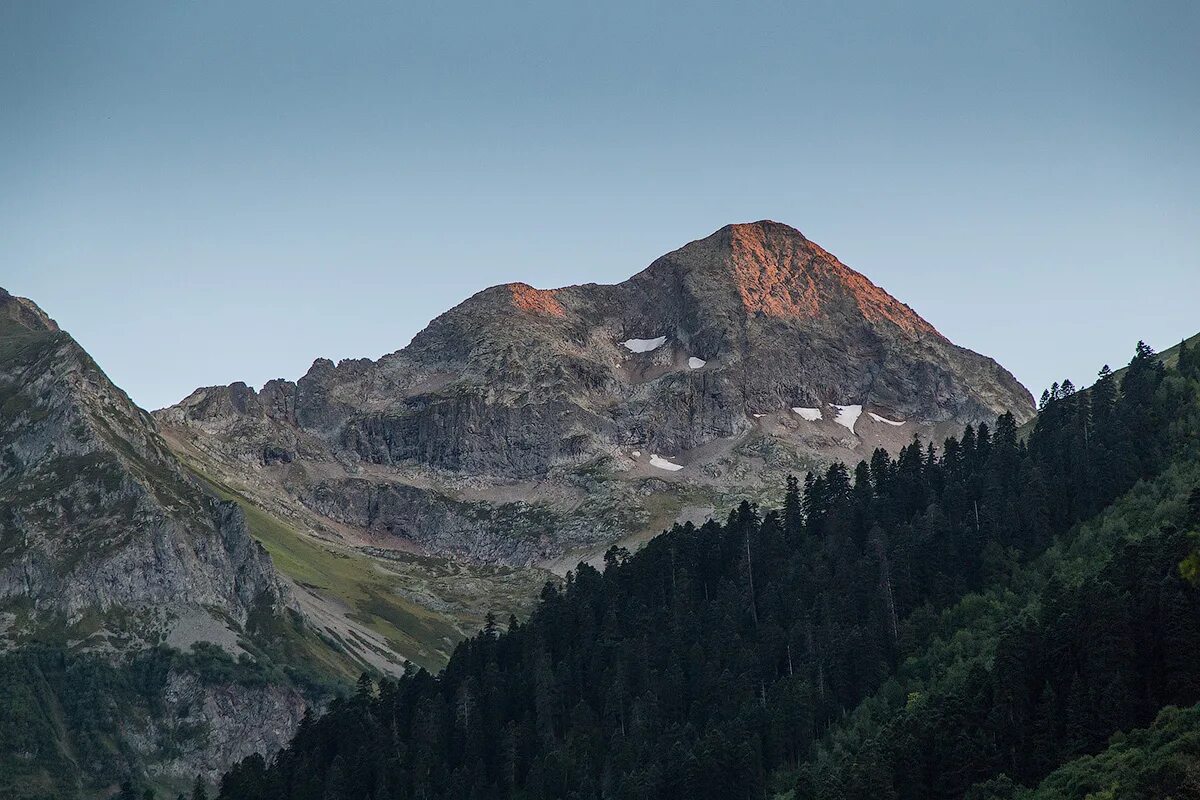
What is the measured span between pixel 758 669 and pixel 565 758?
2324 centimetres

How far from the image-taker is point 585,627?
190m

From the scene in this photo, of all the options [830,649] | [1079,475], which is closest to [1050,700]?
[830,649]

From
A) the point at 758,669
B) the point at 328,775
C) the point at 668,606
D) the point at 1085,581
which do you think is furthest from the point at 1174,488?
the point at 328,775

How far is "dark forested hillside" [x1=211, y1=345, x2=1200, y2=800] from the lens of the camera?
116 m

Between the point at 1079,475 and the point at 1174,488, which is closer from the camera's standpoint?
the point at 1174,488

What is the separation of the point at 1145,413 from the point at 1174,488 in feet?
81.3

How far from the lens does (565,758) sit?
163 m

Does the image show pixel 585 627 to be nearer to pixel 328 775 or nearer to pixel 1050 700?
pixel 328 775

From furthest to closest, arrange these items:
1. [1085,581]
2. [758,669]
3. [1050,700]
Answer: [758,669] < [1085,581] < [1050,700]

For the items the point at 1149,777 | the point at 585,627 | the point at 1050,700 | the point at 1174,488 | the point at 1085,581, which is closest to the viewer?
the point at 1149,777

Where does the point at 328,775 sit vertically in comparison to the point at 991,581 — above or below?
below

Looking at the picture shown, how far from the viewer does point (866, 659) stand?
504 ft

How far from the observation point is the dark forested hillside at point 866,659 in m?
116

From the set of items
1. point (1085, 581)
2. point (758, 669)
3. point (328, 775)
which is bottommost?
point (328, 775)
